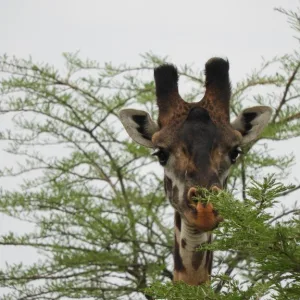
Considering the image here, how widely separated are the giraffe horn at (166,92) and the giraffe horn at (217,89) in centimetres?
24

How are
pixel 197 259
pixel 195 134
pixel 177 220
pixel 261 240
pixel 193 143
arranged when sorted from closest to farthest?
pixel 261 240 < pixel 193 143 < pixel 195 134 < pixel 197 259 < pixel 177 220

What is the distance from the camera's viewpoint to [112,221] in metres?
9.56

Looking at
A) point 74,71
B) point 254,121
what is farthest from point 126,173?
point 254,121

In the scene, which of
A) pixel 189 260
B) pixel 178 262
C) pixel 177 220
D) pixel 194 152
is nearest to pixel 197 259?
pixel 189 260

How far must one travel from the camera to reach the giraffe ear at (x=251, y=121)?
681cm

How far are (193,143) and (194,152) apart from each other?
13 cm

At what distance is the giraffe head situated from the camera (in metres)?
5.43

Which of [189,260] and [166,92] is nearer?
[189,260]

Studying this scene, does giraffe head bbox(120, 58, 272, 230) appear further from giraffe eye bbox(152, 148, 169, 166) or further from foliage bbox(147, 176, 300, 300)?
foliage bbox(147, 176, 300, 300)

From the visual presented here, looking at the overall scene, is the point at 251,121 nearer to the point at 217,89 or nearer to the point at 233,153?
the point at 217,89

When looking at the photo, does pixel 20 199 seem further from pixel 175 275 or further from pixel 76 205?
pixel 175 275

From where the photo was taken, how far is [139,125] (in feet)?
22.6

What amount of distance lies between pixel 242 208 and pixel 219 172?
304 cm

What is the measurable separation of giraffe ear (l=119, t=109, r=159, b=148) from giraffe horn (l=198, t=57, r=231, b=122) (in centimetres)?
55
